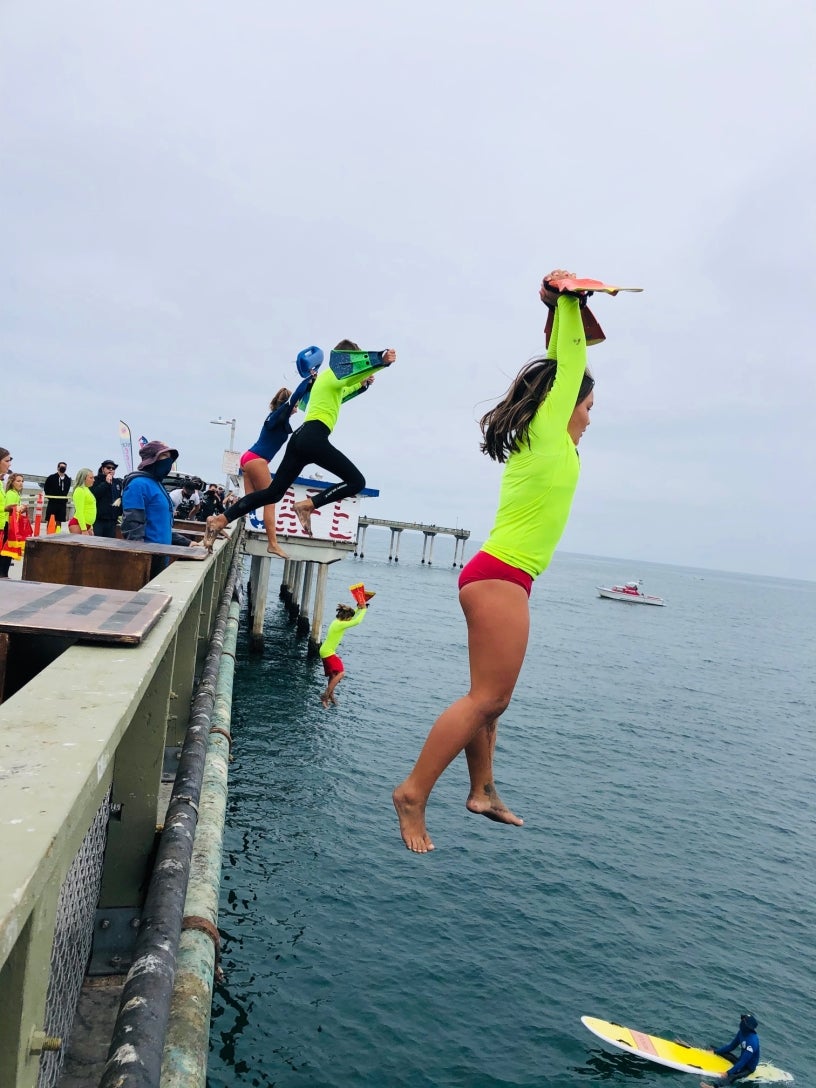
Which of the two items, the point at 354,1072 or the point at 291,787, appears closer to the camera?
the point at 354,1072

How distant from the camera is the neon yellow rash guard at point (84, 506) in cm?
1397

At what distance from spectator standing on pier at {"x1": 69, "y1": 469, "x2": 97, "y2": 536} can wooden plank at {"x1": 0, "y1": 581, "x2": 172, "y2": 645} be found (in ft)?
35.8

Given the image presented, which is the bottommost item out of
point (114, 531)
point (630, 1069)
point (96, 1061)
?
point (630, 1069)

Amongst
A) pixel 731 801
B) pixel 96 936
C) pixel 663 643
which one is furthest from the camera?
pixel 663 643

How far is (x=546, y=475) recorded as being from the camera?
116 inches

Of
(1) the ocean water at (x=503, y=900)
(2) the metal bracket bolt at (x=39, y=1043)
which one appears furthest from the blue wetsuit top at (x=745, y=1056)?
(2) the metal bracket bolt at (x=39, y=1043)

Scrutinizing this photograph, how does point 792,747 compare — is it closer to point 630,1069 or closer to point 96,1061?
point 630,1069

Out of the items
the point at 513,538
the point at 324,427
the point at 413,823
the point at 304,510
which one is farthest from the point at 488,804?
the point at 304,510

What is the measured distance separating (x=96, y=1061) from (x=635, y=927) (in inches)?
534

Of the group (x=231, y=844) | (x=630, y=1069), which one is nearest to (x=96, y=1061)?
(x=630, y=1069)

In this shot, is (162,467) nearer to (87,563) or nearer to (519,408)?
(87,563)

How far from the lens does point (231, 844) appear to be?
14.6 meters

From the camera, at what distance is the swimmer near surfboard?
35.0ft

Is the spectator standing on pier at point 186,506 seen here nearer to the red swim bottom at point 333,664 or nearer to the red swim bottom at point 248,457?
the red swim bottom at point 333,664
